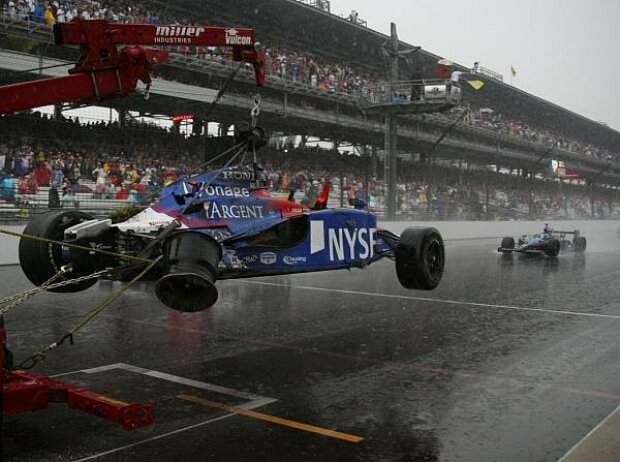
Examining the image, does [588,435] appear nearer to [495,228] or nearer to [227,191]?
[227,191]

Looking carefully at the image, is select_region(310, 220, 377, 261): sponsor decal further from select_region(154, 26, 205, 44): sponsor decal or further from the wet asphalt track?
select_region(154, 26, 205, 44): sponsor decal

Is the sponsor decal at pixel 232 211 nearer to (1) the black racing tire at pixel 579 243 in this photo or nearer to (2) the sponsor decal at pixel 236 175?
(2) the sponsor decal at pixel 236 175

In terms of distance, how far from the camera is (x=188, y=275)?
15.9ft

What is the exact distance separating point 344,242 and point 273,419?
3.31m

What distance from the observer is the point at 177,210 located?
6.48 metres

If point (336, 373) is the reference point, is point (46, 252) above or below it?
above

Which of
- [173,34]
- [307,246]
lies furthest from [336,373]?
[173,34]

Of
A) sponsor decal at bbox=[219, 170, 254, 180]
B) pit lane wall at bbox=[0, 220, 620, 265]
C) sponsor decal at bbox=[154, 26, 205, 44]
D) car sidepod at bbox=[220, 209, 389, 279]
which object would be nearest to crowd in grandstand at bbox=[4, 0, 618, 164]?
sponsor decal at bbox=[219, 170, 254, 180]

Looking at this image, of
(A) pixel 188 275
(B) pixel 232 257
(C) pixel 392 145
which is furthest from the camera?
(C) pixel 392 145

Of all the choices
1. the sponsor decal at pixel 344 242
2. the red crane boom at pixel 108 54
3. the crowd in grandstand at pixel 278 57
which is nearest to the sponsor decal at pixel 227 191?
the sponsor decal at pixel 344 242

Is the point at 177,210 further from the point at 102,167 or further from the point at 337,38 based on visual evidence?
the point at 337,38

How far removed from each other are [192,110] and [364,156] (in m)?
11.5

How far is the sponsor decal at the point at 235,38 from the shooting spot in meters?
5.96

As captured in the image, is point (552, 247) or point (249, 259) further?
point (552, 247)
